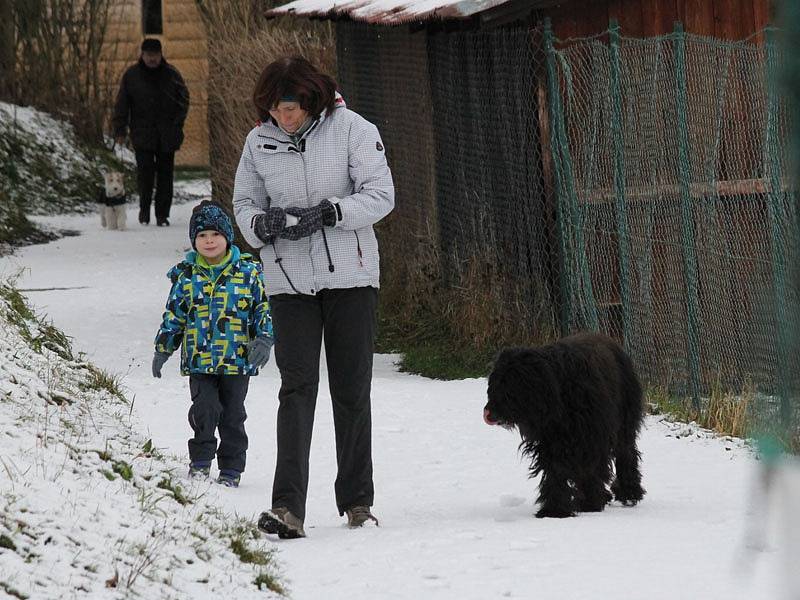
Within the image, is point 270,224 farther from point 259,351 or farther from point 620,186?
point 620,186

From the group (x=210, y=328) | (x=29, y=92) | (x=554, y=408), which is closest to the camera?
(x=554, y=408)

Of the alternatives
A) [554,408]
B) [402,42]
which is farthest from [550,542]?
[402,42]

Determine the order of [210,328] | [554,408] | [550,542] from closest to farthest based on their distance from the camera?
[550,542]
[554,408]
[210,328]

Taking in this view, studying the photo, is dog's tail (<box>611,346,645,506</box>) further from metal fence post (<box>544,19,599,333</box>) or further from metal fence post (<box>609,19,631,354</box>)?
metal fence post (<box>544,19,599,333</box>)

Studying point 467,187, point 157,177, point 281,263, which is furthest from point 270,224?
point 157,177

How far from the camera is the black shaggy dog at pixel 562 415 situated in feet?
17.9

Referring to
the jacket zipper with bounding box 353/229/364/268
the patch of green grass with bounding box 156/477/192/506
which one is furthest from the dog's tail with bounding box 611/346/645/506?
the patch of green grass with bounding box 156/477/192/506

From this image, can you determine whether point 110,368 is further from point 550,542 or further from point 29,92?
point 29,92

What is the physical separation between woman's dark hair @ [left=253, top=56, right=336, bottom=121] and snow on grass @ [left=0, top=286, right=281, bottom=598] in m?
1.50

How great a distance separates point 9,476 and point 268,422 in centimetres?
387

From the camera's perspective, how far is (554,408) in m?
5.43

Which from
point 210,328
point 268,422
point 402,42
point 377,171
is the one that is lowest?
point 268,422

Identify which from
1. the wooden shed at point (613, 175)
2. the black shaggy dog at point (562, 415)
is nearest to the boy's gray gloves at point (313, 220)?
the black shaggy dog at point (562, 415)

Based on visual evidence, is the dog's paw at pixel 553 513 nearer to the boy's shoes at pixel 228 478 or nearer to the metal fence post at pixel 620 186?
the boy's shoes at pixel 228 478
